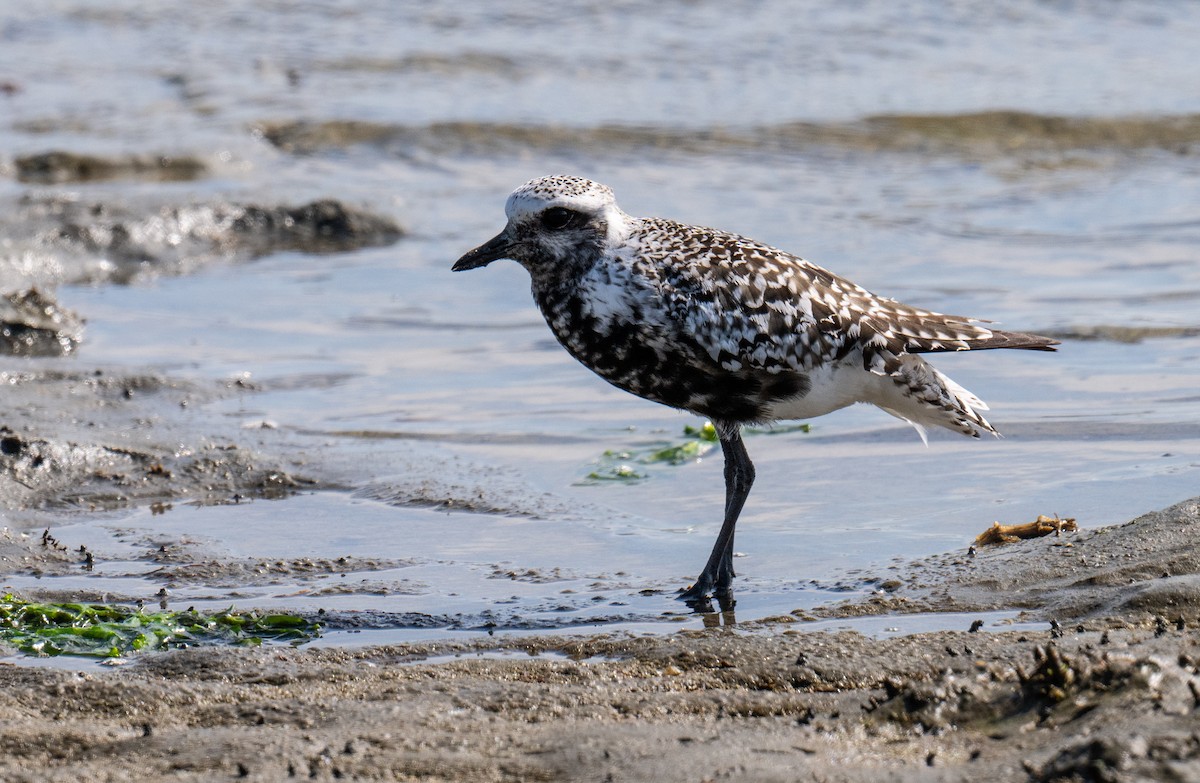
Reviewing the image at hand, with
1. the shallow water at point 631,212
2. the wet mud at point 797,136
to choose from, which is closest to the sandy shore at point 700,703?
the shallow water at point 631,212

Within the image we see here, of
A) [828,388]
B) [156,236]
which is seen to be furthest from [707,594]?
[156,236]

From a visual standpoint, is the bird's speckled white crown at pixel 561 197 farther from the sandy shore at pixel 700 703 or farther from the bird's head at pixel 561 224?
the sandy shore at pixel 700 703

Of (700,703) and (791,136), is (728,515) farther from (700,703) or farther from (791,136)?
(791,136)

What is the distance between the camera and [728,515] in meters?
6.04

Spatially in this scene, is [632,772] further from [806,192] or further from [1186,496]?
[806,192]


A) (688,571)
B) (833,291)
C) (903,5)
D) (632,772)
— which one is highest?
(903,5)

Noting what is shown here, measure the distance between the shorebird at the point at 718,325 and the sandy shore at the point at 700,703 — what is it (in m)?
1.03

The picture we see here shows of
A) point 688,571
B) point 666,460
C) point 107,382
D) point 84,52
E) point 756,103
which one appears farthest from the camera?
point 84,52

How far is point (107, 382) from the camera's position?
8.43 metres

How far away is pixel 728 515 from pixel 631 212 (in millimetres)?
7589

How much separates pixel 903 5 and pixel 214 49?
28.5ft

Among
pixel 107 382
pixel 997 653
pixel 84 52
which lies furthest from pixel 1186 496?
pixel 84 52

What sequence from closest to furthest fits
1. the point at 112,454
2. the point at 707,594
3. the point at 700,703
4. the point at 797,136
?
the point at 700,703, the point at 707,594, the point at 112,454, the point at 797,136

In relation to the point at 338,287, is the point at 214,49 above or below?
above
